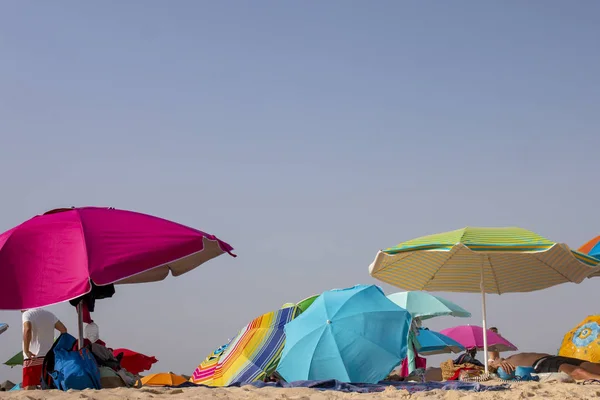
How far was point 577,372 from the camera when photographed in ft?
33.8

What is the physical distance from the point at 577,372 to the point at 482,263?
1.96 meters

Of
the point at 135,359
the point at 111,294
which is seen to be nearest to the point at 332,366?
the point at 111,294

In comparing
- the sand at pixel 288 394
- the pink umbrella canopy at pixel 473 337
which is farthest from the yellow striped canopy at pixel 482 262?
the pink umbrella canopy at pixel 473 337

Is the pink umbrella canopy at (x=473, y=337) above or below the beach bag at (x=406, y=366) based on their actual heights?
above

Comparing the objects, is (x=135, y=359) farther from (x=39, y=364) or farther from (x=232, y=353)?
(x=39, y=364)

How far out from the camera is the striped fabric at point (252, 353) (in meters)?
11.5

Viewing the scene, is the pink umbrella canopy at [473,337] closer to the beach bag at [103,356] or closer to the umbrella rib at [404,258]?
the umbrella rib at [404,258]

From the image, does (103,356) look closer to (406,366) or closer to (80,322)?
(80,322)

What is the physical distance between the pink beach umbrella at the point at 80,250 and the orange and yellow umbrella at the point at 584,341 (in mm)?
7193

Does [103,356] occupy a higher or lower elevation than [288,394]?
higher

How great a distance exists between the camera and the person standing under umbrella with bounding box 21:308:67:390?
29.3 ft

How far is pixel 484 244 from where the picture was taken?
32.6 feet

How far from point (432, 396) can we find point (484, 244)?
2.79 m

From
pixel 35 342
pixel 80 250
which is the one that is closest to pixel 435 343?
pixel 35 342
